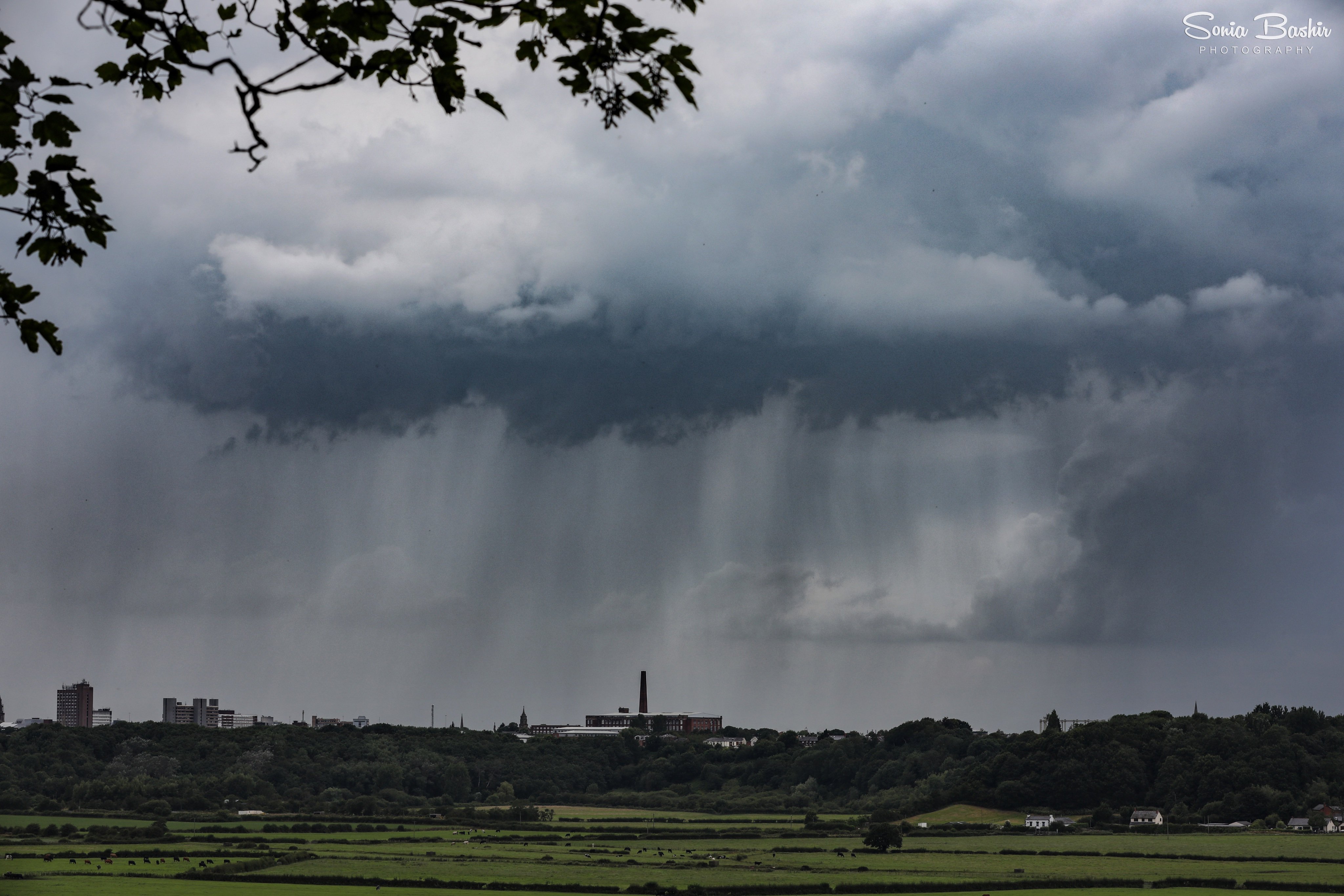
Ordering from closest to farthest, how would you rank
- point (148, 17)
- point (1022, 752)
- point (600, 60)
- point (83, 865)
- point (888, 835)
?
point (600, 60)
point (148, 17)
point (83, 865)
point (888, 835)
point (1022, 752)

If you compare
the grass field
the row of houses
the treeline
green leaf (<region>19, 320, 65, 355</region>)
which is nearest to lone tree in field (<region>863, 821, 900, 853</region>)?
the row of houses

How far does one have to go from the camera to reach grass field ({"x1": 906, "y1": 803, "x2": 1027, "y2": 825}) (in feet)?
506

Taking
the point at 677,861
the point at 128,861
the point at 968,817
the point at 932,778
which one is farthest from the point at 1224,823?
the point at 128,861

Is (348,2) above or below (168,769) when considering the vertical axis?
above

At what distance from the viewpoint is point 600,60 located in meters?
9.55

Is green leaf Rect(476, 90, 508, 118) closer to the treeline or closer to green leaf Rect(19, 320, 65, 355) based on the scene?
green leaf Rect(19, 320, 65, 355)

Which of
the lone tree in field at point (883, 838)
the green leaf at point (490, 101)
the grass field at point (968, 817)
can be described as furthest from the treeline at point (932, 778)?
the green leaf at point (490, 101)

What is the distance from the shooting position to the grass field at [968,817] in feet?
506

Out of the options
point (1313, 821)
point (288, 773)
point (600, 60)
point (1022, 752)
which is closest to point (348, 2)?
point (600, 60)

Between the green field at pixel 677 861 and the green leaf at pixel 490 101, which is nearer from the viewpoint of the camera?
the green leaf at pixel 490 101

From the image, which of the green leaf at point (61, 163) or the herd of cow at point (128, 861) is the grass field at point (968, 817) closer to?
the herd of cow at point (128, 861)

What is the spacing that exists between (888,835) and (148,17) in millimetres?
120133

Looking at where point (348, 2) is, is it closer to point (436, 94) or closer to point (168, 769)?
point (436, 94)

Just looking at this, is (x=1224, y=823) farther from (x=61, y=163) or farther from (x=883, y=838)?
(x=61, y=163)
